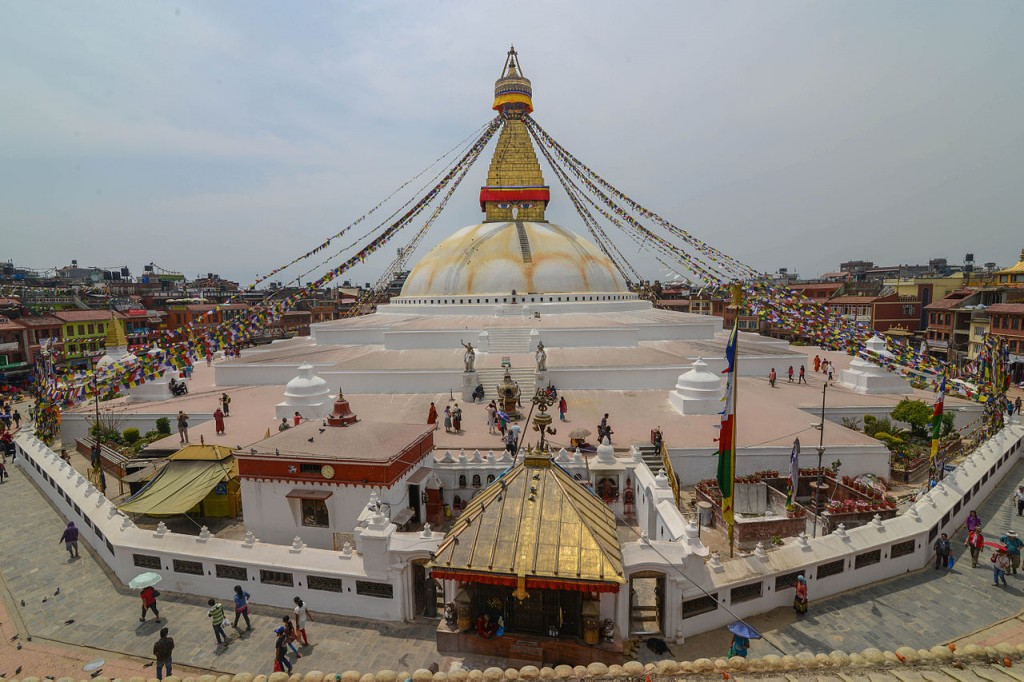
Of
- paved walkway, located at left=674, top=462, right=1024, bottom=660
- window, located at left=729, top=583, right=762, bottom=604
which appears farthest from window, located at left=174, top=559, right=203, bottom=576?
window, located at left=729, top=583, right=762, bottom=604

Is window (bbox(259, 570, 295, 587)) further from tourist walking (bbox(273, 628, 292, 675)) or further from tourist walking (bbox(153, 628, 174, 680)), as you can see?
tourist walking (bbox(153, 628, 174, 680))

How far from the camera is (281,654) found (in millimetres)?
5855

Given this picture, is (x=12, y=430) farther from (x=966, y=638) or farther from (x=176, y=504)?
(x=966, y=638)

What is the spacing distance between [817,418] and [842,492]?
421 centimetres

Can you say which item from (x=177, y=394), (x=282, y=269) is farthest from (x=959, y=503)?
(x=177, y=394)

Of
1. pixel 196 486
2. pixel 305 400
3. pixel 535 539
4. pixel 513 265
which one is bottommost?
pixel 196 486

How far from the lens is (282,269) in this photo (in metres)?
17.7

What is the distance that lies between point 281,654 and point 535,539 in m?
3.53

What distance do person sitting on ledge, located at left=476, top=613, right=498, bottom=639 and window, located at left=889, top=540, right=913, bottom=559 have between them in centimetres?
620

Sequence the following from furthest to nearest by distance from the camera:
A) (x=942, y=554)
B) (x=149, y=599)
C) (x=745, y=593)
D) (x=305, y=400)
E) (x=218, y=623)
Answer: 1. (x=305, y=400)
2. (x=942, y=554)
3. (x=149, y=599)
4. (x=745, y=593)
5. (x=218, y=623)

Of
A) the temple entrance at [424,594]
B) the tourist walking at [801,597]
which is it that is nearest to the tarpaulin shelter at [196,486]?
the temple entrance at [424,594]

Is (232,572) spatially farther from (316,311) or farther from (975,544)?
(316,311)

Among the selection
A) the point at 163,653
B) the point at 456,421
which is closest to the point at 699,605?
the point at 163,653

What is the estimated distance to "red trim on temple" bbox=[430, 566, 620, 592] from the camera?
437cm
